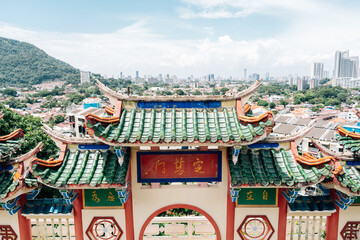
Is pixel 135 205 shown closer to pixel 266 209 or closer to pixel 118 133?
pixel 118 133

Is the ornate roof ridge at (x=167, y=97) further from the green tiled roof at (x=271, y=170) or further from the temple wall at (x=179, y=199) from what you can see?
the temple wall at (x=179, y=199)

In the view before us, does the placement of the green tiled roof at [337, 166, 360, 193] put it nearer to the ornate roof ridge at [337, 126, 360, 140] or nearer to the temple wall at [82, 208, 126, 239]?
the ornate roof ridge at [337, 126, 360, 140]

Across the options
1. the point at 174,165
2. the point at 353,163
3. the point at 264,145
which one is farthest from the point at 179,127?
the point at 353,163

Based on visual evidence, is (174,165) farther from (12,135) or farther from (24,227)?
(12,135)

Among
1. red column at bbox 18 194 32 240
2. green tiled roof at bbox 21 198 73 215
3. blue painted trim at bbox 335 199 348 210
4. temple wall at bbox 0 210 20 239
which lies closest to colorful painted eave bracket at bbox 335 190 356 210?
blue painted trim at bbox 335 199 348 210

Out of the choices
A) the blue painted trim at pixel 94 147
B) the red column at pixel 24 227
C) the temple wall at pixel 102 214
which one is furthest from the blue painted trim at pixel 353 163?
the red column at pixel 24 227

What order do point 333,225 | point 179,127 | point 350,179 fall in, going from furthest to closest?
point 333,225, point 350,179, point 179,127

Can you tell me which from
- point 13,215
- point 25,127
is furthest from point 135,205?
point 25,127
